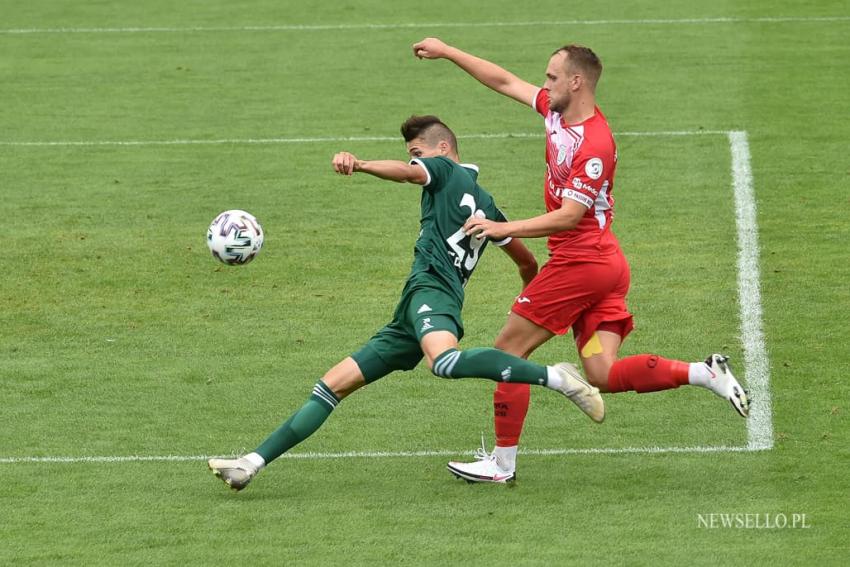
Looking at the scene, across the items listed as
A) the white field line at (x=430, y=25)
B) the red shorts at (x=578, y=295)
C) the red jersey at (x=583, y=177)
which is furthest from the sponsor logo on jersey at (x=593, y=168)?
the white field line at (x=430, y=25)

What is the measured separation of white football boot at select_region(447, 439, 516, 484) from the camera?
8164 millimetres

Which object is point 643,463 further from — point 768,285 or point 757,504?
point 768,285

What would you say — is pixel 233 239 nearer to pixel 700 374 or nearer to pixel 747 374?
pixel 700 374

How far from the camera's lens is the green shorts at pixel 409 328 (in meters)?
7.89

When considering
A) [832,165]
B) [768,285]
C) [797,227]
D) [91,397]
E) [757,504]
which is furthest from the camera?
[832,165]

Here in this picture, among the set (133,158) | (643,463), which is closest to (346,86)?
(133,158)

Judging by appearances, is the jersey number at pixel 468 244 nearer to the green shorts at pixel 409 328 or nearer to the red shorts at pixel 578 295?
the green shorts at pixel 409 328

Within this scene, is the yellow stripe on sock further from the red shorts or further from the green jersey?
the green jersey

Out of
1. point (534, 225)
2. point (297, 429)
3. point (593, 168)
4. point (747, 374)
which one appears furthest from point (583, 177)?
point (747, 374)

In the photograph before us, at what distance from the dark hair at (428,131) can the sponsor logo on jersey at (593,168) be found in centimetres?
82

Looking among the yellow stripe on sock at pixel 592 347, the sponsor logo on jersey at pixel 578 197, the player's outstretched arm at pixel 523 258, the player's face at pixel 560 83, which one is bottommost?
the yellow stripe on sock at pixel 592 347

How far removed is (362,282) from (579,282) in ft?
14.6

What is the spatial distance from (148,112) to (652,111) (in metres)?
5.77

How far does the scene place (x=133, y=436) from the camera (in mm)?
9070
